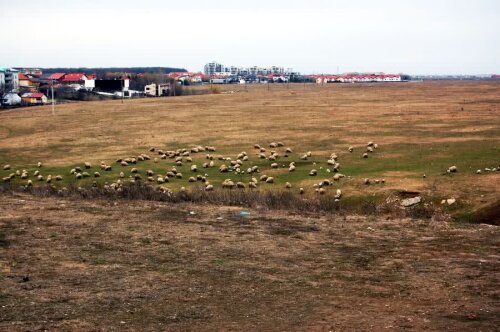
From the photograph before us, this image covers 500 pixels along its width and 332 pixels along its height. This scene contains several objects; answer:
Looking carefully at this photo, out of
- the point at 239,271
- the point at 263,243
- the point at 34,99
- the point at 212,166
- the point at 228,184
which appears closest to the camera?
the point at 239,271

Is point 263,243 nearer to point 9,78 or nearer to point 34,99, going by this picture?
point 34,99

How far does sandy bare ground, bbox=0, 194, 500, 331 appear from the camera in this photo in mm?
17703

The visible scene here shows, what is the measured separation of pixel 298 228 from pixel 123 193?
12817mm

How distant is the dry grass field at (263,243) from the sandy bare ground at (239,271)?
7 centimetres

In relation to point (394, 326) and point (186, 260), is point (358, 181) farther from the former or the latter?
point (394, 326)

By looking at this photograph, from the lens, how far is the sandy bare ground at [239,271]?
17.7 m

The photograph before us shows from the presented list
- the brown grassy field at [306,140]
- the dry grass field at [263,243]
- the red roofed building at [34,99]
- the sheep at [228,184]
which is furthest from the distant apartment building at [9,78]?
the sheep at [228,184]

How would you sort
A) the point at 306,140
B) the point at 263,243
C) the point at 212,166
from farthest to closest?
the point at 306,140 < the point at 212,166 < the point at 263,243

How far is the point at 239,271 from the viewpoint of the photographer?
73.8 ft

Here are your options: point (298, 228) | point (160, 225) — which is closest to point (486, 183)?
point (298, 228)

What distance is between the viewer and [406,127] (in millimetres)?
65000

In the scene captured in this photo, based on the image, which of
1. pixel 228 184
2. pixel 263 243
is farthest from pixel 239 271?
pixel 228 184

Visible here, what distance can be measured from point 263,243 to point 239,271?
4365mm

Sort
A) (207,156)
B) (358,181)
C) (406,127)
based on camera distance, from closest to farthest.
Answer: (358,181) → (207,156) → (406,127)
